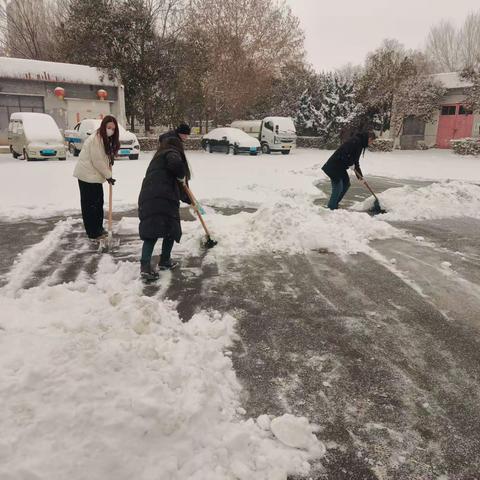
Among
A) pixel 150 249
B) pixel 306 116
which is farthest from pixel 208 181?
pixel 306 116

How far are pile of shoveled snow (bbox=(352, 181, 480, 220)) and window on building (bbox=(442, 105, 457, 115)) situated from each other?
1999 cm

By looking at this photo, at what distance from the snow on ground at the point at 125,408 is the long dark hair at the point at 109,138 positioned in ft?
9.79

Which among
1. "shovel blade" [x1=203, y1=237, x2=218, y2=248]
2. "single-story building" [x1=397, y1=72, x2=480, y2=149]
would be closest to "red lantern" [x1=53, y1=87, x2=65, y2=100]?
"shovel blade" [x1=203, y1=237, x2=218, y2=248]

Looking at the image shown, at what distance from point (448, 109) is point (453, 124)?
1009mm

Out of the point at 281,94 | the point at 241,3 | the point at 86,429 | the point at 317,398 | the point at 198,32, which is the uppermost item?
the point at 241,3

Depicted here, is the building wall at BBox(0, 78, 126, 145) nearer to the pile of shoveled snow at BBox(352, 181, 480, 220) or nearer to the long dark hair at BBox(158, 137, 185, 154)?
the pile of shoveled snow at BBox(352, 181, 480, 220)

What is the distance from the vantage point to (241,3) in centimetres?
2638

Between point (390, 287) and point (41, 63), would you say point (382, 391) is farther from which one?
point (41, 63)

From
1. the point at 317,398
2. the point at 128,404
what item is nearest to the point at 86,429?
the point at 128,404

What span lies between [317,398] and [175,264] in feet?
9.31

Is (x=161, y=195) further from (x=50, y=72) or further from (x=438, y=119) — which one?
(x=438, y=119)

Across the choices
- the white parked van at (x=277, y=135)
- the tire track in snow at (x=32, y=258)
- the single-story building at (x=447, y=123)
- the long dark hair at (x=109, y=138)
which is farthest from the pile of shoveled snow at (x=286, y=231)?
the single-story building at (x=447, y=123)

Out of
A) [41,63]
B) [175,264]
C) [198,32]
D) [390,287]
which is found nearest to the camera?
[390,287]

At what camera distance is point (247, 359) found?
10.4 ft
